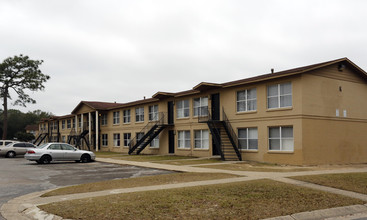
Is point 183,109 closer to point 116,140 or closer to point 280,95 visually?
point 280,95

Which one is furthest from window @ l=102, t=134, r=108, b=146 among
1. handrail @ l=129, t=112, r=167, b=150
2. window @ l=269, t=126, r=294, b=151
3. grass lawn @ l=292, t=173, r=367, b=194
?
grass lawn @ l=292, t=173, r=367, b=194

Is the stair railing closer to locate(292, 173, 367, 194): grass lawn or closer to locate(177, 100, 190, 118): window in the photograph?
locate(177, 100, 190, 118): window

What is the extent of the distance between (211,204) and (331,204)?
314 cm

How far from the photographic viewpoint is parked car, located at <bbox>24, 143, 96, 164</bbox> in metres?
23.9

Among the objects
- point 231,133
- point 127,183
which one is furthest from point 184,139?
point 127,183

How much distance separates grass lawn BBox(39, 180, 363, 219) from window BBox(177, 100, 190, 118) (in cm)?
2022

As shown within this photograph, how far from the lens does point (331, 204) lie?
9391 mm

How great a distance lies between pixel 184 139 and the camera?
3158 centimetres

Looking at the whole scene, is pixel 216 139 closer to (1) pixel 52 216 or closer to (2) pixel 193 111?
(2) pixel 193 111

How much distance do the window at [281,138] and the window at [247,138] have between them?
1383mm

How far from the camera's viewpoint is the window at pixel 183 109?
31438 millimetres

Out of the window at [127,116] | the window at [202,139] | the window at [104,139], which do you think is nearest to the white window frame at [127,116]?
the window at [127,116]

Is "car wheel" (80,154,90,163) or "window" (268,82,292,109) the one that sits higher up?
"window" (268,82,292,109)

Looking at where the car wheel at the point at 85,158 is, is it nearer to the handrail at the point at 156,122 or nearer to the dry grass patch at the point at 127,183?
the handrail at the point at 156,122
